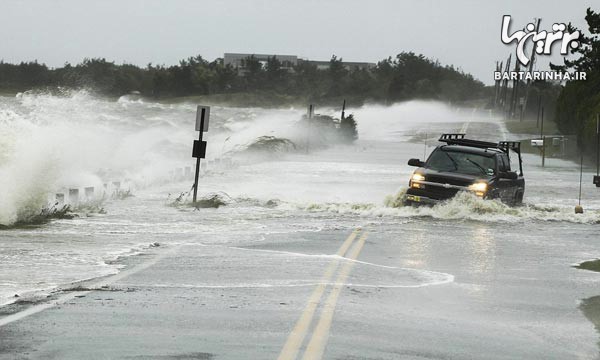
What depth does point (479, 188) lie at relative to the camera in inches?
887

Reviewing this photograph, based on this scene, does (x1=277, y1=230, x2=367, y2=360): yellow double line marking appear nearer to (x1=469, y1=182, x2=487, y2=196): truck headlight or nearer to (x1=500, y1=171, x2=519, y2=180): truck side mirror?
(x1=469, y1=182, x2=487, y2=196): truck headlight

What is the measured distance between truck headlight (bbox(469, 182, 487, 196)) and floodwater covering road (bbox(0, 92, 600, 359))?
173mm

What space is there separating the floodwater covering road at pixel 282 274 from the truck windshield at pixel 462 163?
86 centimetres

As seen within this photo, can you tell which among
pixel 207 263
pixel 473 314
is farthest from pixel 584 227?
pixel 473 314

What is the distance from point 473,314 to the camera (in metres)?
10.1

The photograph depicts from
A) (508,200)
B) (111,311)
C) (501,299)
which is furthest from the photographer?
(508,200)

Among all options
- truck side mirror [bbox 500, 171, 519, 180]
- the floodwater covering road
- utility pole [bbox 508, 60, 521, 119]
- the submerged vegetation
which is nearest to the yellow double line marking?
the floodwater covering road

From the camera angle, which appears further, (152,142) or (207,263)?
(152,142)

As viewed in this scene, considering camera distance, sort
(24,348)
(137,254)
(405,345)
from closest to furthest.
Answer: (24,348) < (405,345) < (137,254)

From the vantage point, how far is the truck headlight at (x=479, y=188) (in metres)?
22.5

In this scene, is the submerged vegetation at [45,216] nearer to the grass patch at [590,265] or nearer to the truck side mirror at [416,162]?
the truck side mirror at [416,162]

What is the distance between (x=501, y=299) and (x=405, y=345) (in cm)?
325

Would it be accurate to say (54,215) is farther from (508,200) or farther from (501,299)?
(501,299)

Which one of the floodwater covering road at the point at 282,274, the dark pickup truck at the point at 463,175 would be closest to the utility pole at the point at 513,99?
the floodwater covering road at the point at 282,274
